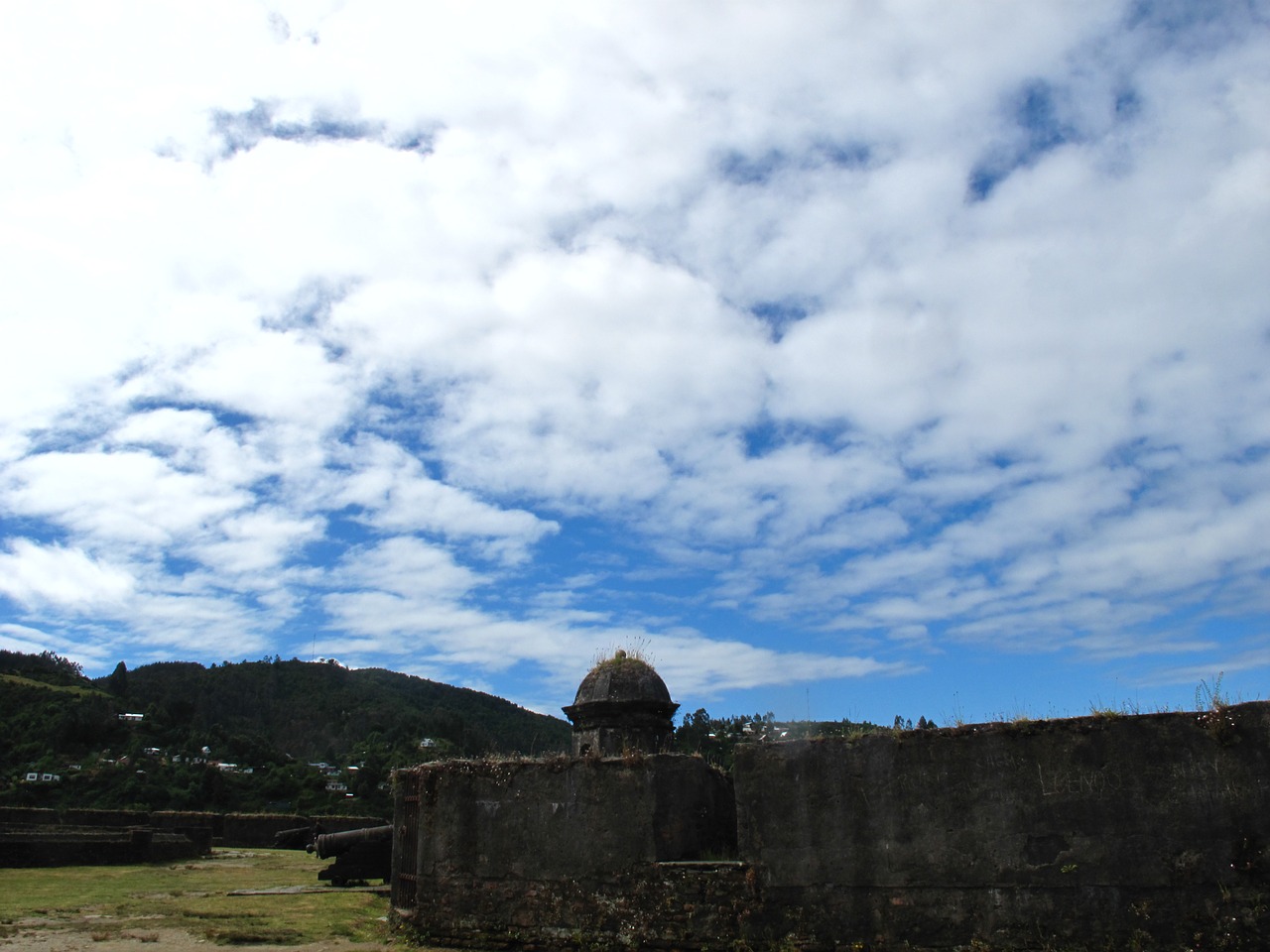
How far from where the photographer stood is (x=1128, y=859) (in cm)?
759

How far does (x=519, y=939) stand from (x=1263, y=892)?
7.10 metres

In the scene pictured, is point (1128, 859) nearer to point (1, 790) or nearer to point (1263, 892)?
point (1263, 892)

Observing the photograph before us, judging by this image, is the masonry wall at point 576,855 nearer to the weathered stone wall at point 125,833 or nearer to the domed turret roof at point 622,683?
the domed turret roof at point 622,683

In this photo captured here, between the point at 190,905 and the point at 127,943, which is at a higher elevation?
the point at 127,943

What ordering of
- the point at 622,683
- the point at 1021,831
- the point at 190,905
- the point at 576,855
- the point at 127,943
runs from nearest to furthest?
the point at 1021,831, the point at 576,855, the point at 127,943, the point at 190,905, the point at 622,683

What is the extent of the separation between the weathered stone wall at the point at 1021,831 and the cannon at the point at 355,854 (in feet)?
33.6

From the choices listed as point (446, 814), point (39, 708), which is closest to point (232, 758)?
point (39, 708)

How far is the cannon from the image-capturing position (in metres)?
16.3

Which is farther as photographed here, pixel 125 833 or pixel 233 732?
pixel 233 732

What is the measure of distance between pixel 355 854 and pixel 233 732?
6016 centimetres

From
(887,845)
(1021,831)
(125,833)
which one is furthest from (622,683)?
(125,833)

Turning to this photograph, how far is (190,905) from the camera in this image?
13094mm

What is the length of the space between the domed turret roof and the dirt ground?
5.67 metres

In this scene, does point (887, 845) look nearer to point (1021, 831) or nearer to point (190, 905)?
point (1021, 831)
